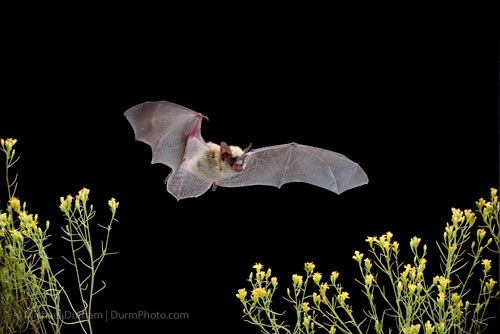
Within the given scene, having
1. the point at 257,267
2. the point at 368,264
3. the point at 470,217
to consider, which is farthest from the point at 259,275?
the point at 470,217

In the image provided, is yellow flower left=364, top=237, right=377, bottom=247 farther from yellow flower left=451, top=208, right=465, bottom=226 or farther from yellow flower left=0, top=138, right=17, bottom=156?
yellow flower left=0, top=138, right=17, bottom=156

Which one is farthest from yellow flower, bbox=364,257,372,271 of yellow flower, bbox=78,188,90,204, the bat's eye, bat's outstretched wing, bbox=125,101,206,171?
yellow flower, bbox=78,188,90,204

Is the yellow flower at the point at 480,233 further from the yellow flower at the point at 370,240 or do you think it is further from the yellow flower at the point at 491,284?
the yellow flower at the point at 370,240

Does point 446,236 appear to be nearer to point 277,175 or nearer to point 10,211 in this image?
point 277,175

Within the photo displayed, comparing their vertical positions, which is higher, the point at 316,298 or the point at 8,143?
the point at 8,143

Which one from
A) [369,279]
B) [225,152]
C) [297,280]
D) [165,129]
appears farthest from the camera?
[165,129]

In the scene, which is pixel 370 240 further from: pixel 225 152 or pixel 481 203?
pixel 225 152

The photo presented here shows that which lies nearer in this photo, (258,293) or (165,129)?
(258,293)
